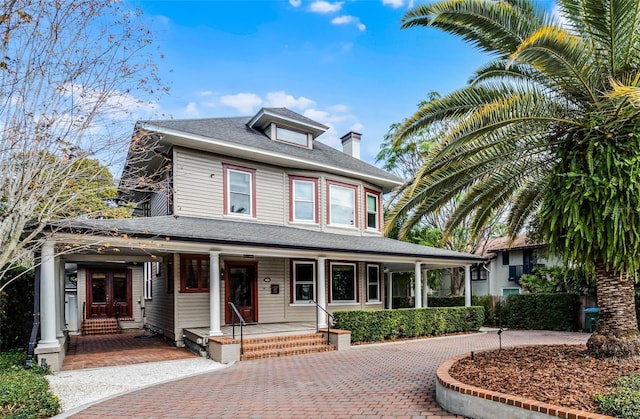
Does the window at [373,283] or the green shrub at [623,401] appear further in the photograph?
the window at [373,283]

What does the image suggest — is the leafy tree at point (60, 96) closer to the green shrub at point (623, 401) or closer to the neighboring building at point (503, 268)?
the green shrub at point (623, 401)

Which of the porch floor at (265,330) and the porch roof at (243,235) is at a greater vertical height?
the porch roof at (243,235)

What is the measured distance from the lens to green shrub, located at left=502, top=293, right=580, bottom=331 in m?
16.2

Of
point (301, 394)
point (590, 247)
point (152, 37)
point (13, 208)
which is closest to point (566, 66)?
point (590, 247)

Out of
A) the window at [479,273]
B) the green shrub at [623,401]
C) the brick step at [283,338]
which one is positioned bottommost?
the window at [479,273]

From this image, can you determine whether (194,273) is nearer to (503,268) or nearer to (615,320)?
(615,320)

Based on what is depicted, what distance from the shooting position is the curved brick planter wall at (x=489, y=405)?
439 cm

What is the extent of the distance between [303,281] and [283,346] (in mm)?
4060

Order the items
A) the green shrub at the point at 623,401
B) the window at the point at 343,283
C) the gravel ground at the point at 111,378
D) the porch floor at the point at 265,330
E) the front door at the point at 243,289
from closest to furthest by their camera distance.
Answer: the green shrub at the point at 623,401, the gravel ground at the point at 111,378, the porch floor at the point at 265,330, the front door at the point at 243,289, the window at the point at 343,283

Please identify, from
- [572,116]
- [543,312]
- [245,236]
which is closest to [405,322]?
[245,236]

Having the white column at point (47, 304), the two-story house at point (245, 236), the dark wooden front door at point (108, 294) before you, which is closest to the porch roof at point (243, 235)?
the two-story house at point (245, 236)

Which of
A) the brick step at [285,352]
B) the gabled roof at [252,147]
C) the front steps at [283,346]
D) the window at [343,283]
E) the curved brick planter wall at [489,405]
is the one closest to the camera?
the curved brick planter wall at [489,405]

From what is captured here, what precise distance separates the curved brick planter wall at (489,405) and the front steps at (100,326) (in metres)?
15.7

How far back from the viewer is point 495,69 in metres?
7.50
